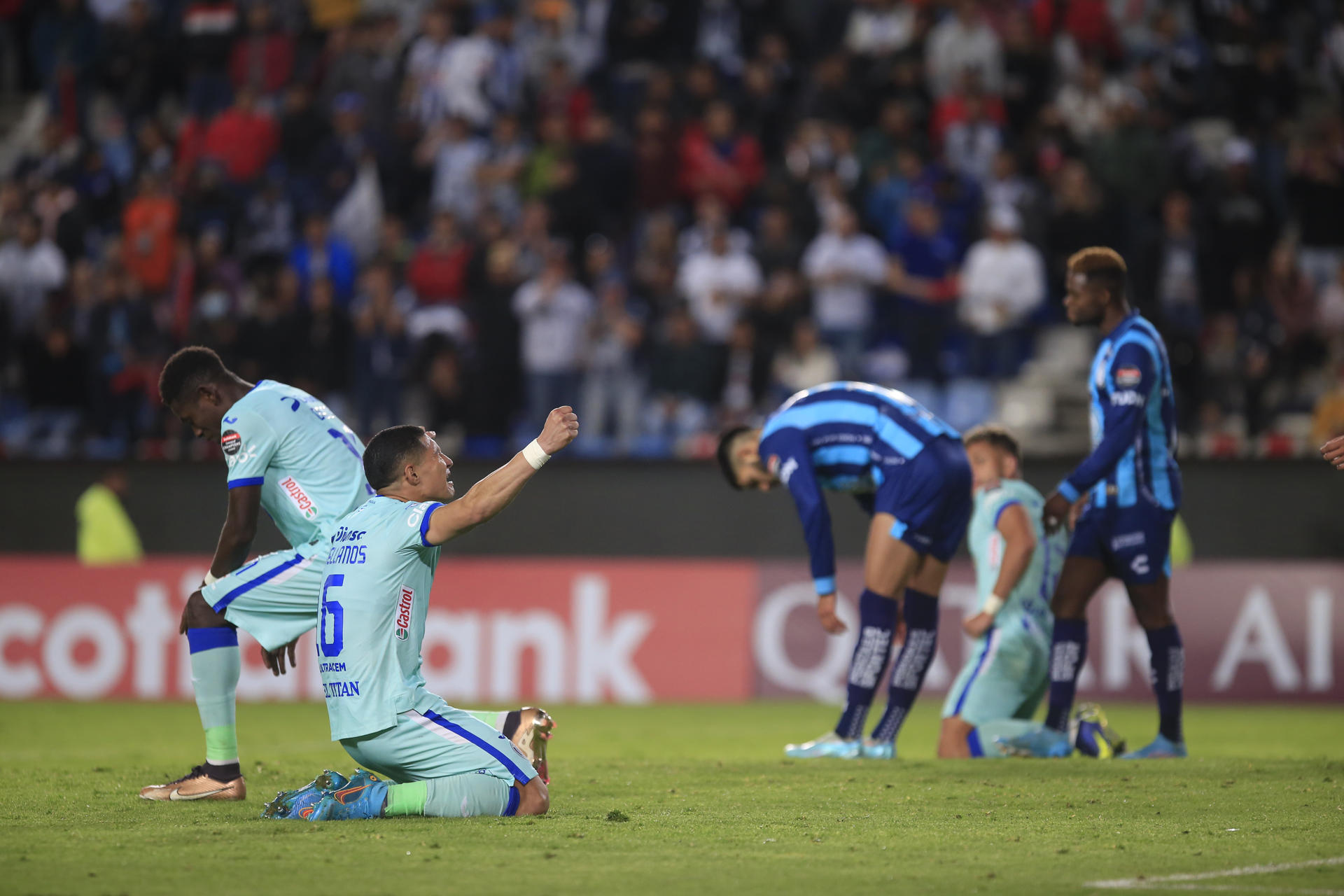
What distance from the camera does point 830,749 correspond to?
9.66 meters

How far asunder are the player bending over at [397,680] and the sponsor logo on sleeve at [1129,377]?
3688 millimetres

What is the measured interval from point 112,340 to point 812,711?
8651 mm

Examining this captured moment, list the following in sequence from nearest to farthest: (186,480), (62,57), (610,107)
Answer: (186,480), (610,107), (62,57)

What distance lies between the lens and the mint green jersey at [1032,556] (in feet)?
33.3

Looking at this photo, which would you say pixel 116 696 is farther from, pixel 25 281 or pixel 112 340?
pixel 25 281

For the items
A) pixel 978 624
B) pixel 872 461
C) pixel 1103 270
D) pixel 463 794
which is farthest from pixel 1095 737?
pixel 463 794

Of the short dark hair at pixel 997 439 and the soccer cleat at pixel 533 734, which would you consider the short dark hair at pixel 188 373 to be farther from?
the short dark hair at pixel 997 439

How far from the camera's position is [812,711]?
14812mm

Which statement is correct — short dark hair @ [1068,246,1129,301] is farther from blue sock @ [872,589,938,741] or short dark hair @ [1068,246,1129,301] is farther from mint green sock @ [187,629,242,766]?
mint green sock @ [187,629,242,766]

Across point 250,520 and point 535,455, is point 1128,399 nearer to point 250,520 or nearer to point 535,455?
point 535,455

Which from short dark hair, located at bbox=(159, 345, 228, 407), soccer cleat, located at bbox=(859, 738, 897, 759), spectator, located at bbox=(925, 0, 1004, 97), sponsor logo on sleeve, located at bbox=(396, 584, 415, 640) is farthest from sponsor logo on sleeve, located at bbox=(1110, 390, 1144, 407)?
spectator, located at bbox=(925, 0, 1004, 97)

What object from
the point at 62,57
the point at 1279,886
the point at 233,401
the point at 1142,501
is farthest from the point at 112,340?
the point at 1279,886

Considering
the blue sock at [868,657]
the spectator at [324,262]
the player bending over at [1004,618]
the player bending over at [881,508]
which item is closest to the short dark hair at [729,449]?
the player bending over at [881,508]

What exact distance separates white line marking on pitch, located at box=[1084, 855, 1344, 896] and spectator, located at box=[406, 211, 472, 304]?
13.4 meters
